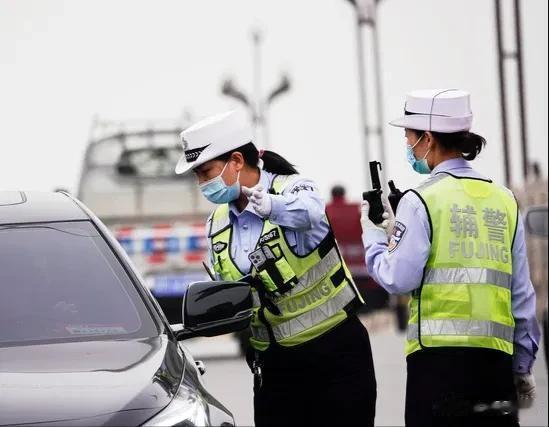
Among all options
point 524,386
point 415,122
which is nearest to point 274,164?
point 415,122

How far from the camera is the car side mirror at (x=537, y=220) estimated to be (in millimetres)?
13695

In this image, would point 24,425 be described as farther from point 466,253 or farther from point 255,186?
point 255,186

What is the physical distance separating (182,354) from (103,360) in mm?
363

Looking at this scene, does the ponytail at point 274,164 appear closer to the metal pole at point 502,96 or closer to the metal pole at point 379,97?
the metal pole at point 502,96

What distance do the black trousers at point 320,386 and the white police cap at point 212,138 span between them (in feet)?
2.69

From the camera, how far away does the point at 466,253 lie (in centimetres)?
718

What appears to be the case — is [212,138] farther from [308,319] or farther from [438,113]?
[438,113]

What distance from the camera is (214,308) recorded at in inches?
271

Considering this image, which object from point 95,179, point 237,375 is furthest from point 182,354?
point 95,179

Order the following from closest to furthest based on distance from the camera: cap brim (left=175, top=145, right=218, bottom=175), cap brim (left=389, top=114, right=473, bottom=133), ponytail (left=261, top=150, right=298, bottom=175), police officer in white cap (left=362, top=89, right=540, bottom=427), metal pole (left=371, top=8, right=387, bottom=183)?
police officer in white cap (left=362, top=89, right=540, bottom=427) < cap brim (left=389, top=114, right=473, bottom=133) < cap brim (left=175, top=145, right=218, bottom=175) < ponytail (left=261, top=150, right=298, bottom=175) < metal pole (left=371, top=8, right=387, bottom=183)

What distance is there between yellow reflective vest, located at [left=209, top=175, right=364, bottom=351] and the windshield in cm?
96

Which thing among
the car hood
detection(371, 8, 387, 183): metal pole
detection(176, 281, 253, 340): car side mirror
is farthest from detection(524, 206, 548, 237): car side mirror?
detection(371, 8, 387, 183): metal pole

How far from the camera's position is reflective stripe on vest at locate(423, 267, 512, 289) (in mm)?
7180

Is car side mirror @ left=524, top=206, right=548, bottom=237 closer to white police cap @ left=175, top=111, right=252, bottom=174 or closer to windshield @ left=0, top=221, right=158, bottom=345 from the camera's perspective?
white police cap @ left=175, top=111, right=252, bottom=174
